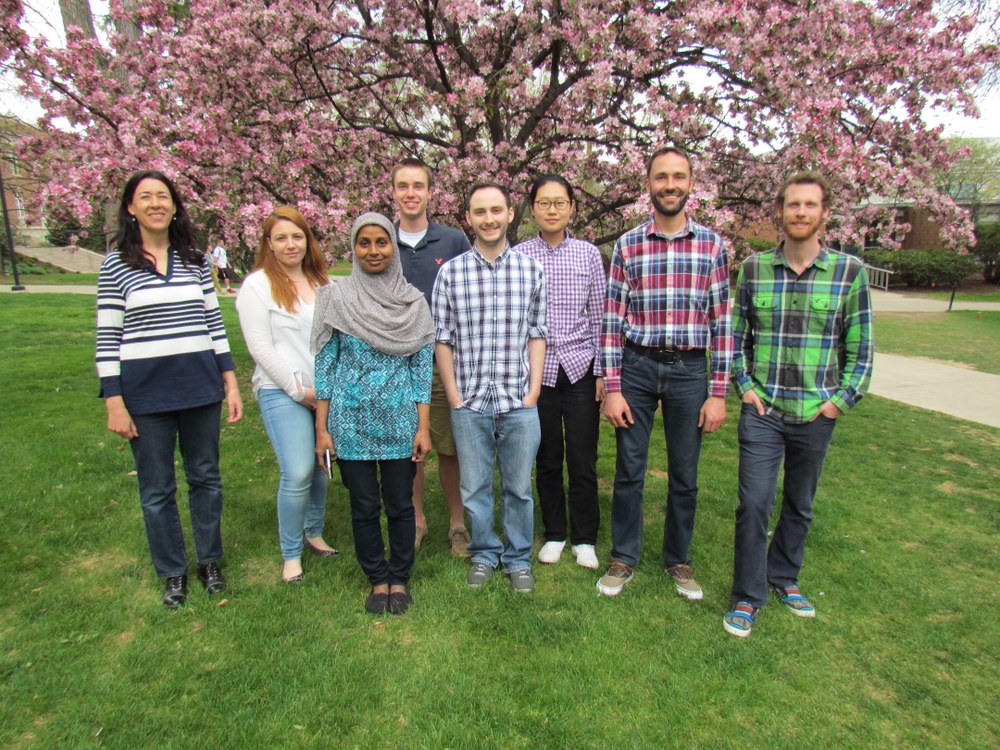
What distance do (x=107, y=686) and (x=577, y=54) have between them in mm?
5754

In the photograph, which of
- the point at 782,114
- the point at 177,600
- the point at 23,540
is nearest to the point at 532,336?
the point at 177,600

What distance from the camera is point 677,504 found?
3445mm

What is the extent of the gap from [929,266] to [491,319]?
28.1 meters

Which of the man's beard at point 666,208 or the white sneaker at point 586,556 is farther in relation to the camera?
the white sneaker at point 586,556

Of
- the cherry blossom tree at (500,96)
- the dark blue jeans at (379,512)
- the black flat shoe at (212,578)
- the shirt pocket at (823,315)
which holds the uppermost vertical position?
the cherry blossom tree at (500,96)

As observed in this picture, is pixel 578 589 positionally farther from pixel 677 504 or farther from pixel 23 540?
pixel 23 540

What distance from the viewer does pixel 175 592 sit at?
3.26m

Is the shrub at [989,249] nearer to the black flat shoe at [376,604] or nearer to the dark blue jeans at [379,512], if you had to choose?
the dark blue jeans at [379,512]

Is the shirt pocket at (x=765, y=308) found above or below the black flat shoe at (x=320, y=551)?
above

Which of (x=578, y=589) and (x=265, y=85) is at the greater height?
(x=265, y=85)

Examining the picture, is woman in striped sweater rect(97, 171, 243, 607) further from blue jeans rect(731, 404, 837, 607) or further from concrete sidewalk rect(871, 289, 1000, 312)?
→ concrete sidewalk rect(871, 289, 1000, 312)

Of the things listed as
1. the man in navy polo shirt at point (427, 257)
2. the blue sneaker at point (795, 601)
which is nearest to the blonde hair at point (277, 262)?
the man in navy polo shirt at point (427, 257)

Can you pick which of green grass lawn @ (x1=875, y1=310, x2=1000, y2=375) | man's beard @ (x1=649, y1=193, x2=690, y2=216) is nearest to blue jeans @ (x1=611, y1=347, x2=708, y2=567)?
man's beard @ (x1=649, y1=193, x2=690, y2=216)

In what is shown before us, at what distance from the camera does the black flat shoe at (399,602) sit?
3197 millimetres
